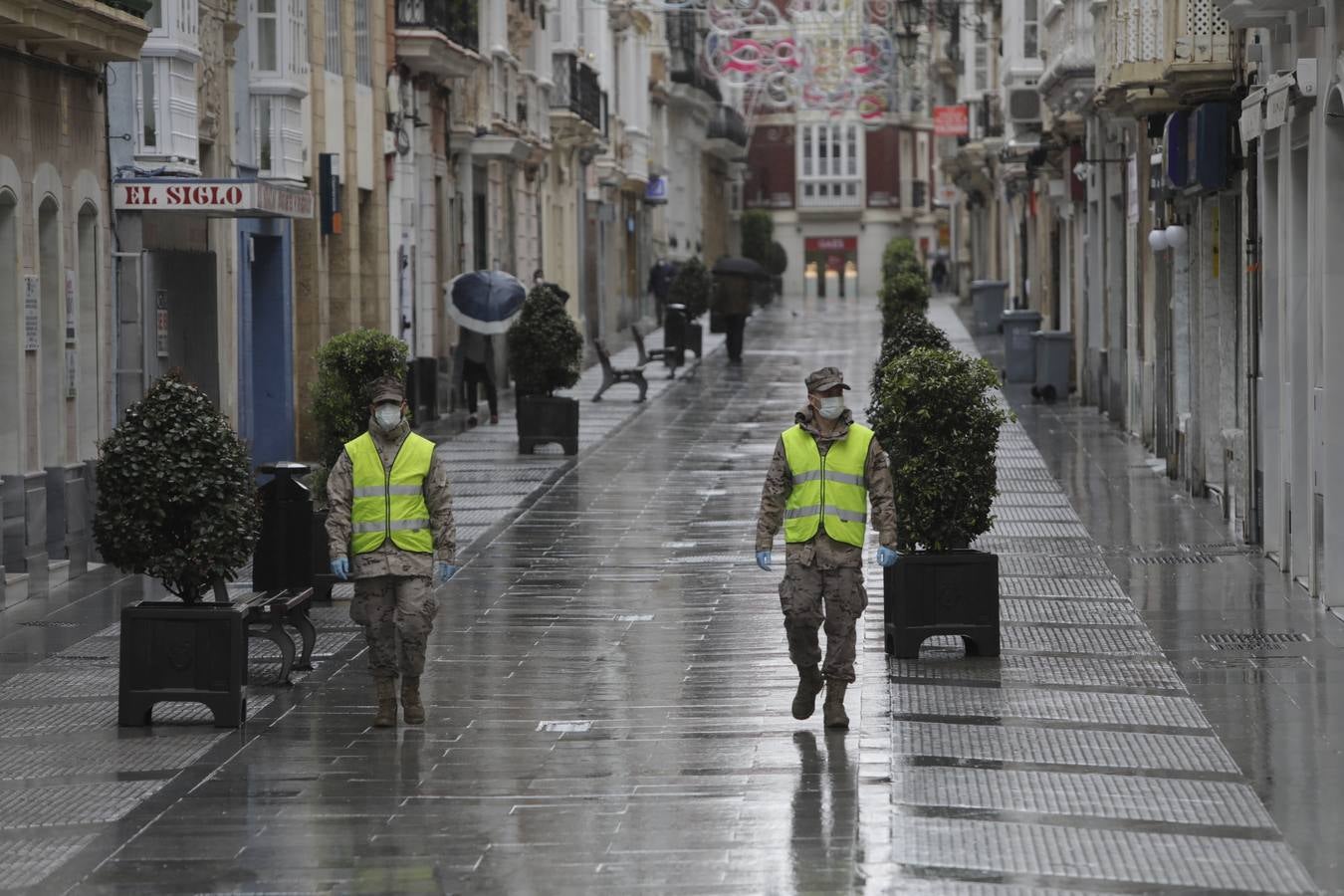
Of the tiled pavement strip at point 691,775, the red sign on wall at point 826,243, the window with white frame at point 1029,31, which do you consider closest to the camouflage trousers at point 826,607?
the tiled pavement strip at point 691,775

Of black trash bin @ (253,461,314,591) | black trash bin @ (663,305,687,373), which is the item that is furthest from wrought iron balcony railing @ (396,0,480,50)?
black trash bin @ (253,461,314,591)

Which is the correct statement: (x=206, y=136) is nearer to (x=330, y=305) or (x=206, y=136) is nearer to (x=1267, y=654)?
(x=330, y=305)

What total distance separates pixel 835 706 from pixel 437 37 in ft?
74.2

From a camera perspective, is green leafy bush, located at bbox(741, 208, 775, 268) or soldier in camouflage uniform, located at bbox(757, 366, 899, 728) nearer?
soldier in camouflage uniform, located at bbox(757, 366, 899, 728)

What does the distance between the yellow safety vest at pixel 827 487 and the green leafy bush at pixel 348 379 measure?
542cm

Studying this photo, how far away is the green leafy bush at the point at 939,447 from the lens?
13242mm

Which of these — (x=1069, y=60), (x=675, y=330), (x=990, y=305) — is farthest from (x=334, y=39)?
(x=990, y=305)

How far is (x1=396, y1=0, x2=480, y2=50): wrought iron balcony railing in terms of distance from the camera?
32.9 metres

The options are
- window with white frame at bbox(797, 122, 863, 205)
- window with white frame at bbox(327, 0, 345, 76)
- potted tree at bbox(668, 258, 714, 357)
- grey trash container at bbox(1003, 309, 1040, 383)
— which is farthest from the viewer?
window with white frame at bbox(797, 122, 863, 205)

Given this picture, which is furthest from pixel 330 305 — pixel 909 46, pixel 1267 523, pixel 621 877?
pixel 621 877

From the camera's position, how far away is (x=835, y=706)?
447 inches

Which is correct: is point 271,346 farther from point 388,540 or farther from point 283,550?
point 388,540

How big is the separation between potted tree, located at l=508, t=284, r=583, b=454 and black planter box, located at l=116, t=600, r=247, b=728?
1530cm

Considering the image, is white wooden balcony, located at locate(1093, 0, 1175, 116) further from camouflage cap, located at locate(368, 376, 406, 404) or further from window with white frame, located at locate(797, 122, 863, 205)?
window with white frame, located at locate(797, 122, 863, 205)
